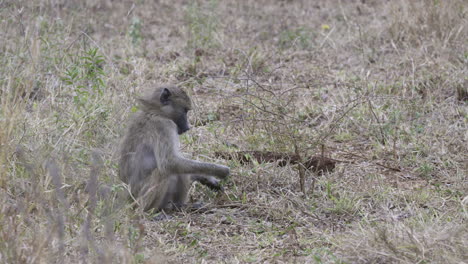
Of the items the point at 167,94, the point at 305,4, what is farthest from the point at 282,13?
the point at 167,94

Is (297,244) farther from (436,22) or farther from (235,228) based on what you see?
(436,22)

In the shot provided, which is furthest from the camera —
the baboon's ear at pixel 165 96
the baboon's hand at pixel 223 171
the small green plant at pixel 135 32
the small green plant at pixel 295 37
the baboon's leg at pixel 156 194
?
the small green plant at pixel 295 37

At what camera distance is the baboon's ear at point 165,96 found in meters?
5.44

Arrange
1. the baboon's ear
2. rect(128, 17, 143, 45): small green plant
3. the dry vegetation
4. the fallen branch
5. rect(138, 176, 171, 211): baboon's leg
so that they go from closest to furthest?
the dry vegetation, rect(138, 176, 171, 211): baboon's leg, the baboon's ear, the fallen branch, rect(128, 17, 143, 45): small green plant

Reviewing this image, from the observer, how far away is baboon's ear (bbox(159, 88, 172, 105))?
17.9 ft

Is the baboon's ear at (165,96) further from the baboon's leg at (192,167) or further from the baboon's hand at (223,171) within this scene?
the baboon's hand at (223,171)

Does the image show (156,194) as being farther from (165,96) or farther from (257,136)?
(257,136)

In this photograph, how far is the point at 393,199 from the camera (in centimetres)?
523

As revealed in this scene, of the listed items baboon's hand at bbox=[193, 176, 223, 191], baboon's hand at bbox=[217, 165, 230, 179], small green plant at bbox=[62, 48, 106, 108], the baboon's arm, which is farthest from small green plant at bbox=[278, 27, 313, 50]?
the baboon's arm

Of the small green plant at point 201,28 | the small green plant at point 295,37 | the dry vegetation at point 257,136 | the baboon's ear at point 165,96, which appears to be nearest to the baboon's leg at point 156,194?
the dry vegetation at point 257,136

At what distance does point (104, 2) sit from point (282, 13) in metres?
2.78

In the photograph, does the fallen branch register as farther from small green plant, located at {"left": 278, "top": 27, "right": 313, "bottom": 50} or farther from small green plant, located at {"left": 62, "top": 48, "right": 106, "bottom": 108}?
small green plant, located at {"left": 278, "top": 27, "right": 313, "bottom": 50}

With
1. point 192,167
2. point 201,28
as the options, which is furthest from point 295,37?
point 192,167

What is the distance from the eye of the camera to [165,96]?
5469 millimetres
